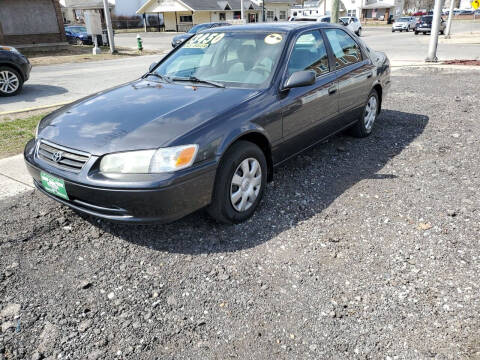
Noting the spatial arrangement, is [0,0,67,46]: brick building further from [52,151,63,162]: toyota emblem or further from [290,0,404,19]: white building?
[290,0,404,19]: white building

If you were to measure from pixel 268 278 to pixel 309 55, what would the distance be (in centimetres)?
256

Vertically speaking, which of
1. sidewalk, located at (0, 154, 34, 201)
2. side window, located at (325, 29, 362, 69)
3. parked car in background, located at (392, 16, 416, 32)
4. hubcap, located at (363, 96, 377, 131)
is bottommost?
parked car in background, located at (392, 16, 416, 32)

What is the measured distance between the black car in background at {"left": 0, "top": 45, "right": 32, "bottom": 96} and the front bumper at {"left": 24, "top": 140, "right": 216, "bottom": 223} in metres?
7.72

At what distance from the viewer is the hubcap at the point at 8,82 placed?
9.42m

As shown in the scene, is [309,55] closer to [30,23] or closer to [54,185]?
[54,185]

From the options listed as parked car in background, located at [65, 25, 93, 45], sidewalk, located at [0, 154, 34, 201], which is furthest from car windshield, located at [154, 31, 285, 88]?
parked car in background, located at [65, 25, 93, 45]

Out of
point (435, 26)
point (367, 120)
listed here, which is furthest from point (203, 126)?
point (435, 26)

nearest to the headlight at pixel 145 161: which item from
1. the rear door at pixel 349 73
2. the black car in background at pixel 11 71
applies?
the rear door at pixel 349 73

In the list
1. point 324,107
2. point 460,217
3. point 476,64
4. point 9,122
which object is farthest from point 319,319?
point 476,64

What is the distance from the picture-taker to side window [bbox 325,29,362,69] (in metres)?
4.84

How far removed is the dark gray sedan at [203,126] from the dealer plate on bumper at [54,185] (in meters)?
0.01

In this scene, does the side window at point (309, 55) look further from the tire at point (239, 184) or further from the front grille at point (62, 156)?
the front grille at point (62, 156)

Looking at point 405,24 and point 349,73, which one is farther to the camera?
point 405,24

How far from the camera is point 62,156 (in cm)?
314
